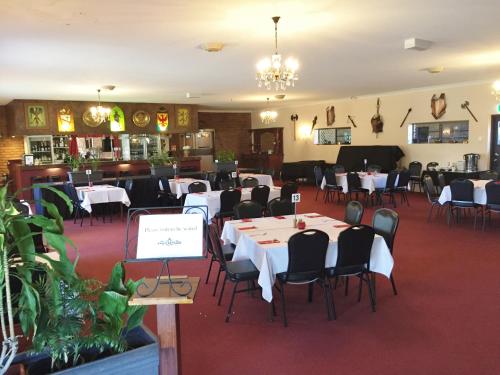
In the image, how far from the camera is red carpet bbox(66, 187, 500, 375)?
3.07 meters

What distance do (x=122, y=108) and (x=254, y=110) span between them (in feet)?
19.9

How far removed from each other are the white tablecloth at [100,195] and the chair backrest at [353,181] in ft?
15.7

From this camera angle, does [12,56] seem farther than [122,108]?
No

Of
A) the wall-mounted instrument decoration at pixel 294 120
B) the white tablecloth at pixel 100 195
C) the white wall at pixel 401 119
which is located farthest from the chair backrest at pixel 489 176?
the wall-mounted instrument decoration at pixel 294 120

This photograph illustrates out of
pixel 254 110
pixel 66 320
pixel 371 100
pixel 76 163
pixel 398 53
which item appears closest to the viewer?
pixel 66 320

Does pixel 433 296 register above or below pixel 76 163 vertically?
below

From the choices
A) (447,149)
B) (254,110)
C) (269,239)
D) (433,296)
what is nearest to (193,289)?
(269,239)

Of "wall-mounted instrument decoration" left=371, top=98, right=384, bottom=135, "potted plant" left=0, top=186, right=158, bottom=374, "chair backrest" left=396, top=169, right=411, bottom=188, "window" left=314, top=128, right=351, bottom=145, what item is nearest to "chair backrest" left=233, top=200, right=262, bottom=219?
"potted plant" left=0, top=186, right=158, bottom=374

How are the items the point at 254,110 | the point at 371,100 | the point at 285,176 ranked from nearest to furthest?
the point at 371,100 < the point at 285,176 < the point at 254,110

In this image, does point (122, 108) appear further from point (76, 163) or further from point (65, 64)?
point (65, 64)

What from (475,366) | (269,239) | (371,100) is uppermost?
(371,100)

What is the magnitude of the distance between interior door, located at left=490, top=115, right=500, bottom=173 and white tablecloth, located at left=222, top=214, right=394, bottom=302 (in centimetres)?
733

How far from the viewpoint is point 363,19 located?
450cm

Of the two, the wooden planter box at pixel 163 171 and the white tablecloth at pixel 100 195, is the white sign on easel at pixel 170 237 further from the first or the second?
the wooden planter box at pixel 163 171
